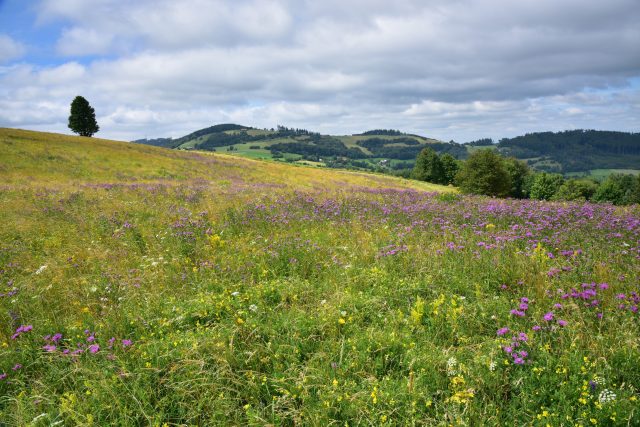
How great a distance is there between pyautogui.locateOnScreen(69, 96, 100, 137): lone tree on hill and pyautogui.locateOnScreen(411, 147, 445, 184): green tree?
83.1 metres

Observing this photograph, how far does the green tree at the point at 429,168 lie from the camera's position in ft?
295

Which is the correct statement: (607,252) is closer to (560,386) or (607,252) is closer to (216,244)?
(560,386)

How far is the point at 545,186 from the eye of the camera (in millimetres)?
73875

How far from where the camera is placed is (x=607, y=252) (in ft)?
18.4

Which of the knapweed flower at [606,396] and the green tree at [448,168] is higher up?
the green tree at [448,168]

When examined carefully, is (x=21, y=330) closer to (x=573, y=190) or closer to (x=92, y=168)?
(x=92, y=168)

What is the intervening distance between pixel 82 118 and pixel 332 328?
306 ft

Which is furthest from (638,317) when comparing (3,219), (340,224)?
(3,219)

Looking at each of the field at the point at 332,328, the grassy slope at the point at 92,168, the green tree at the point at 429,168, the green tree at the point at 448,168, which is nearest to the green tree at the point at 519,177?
the green tree at the point at 448,168

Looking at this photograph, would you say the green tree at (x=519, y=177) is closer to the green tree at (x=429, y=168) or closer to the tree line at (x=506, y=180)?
the tree line at (x=506, y=180)

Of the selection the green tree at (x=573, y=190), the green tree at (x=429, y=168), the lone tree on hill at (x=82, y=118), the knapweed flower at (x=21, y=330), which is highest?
the lone tree on hill at (x=82, y=118)

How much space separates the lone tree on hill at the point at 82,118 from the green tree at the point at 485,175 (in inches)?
3294

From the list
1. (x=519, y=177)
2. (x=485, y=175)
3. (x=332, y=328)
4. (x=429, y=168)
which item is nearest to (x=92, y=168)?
(x=332, y=328)

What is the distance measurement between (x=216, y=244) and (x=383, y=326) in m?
4.60
